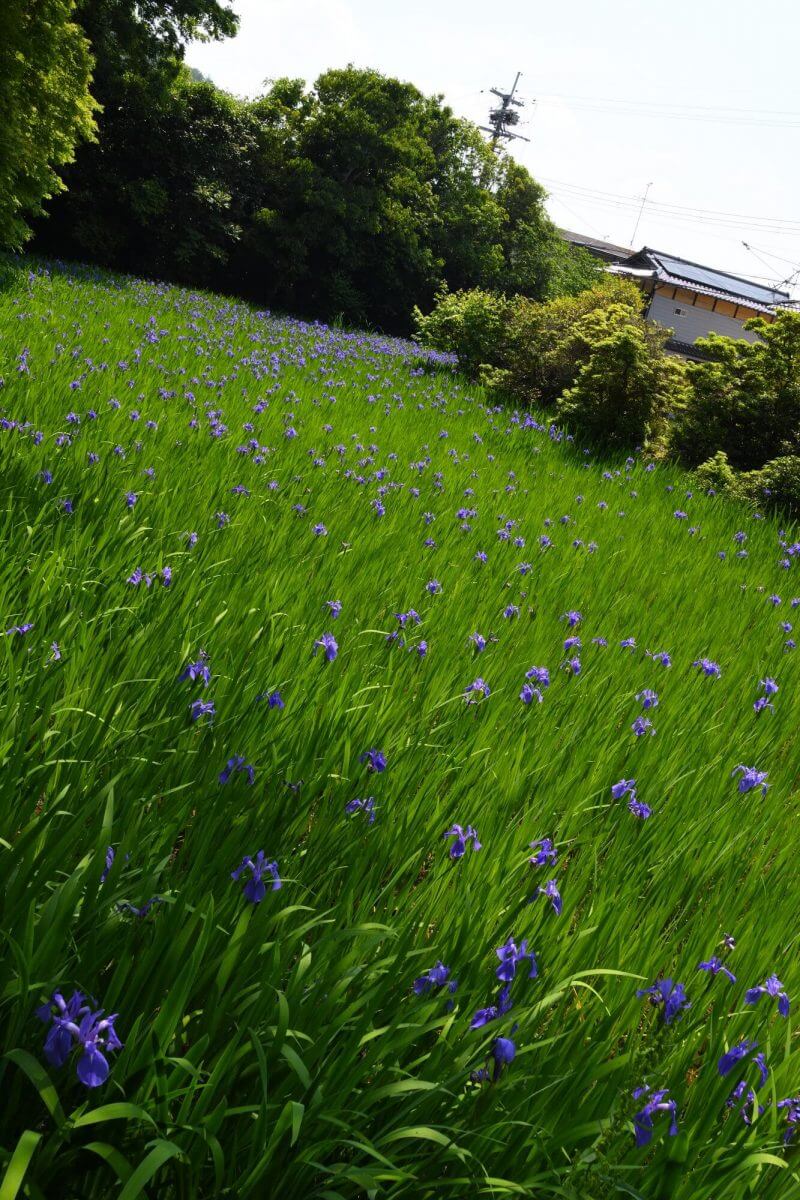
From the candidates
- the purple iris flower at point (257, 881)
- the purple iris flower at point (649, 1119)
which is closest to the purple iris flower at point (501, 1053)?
the purple iris flower at point (649, 1119)

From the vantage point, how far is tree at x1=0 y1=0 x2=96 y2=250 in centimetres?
909

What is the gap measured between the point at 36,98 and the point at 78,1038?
12164 millimetres

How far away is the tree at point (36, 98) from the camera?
9094mm

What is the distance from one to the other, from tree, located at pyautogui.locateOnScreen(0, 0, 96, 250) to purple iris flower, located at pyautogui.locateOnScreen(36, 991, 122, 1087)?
36.4 ft

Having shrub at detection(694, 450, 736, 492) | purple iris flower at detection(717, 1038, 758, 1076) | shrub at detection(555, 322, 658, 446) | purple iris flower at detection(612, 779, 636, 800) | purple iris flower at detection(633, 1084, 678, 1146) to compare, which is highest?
shrub at detection(555, 322, 658, 446)

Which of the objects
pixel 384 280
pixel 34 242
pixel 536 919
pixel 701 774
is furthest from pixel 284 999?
pixel 384 280

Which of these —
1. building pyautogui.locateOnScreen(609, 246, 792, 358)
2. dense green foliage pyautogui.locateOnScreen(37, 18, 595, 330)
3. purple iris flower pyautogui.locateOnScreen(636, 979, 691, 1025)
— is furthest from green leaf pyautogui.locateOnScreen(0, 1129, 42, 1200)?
building pyautogui.locateOnScreen(609, 246, 792, 358)

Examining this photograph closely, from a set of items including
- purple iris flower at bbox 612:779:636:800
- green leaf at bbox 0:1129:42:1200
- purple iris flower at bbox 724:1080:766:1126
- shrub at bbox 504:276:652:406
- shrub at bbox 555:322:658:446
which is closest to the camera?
green leaf at bbox 0:1129:42:1200

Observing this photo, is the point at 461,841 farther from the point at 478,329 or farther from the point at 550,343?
the point at 478,329

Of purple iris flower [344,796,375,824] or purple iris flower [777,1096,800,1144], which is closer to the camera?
purple iris flower [777,1096,800,1144]

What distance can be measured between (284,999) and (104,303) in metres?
10.6

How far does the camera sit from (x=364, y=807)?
1793mm

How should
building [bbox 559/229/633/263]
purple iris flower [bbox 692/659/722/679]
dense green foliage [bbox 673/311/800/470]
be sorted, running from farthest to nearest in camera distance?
building [bbox 559/229/633/263], dense green foliage [bbox 673/311/800/470], purple iris flower [bbox 692/659/722/679]

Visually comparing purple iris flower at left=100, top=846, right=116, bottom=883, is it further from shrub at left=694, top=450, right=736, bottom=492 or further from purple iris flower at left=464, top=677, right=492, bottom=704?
shrub at left=694, top=450, right=736, bottom=492
